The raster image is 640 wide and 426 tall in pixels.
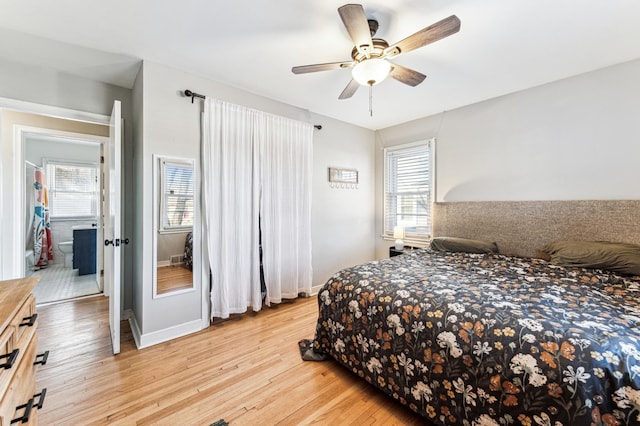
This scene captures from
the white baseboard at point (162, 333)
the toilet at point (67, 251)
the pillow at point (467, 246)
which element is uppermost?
the pillow at point (467, 246)

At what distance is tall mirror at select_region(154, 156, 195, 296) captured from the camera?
2.47m

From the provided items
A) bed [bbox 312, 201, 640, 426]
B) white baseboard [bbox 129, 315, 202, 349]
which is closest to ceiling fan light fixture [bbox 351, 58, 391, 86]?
bed [bbox 312, 201, 640, 426]

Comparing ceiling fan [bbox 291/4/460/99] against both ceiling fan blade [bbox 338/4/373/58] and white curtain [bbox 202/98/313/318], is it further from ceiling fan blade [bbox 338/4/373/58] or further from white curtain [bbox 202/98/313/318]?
white curtain [bbox 202/98/313/318]

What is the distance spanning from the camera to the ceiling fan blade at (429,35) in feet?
4.77

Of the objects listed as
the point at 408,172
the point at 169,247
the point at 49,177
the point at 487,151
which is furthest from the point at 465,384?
the point at 49,177

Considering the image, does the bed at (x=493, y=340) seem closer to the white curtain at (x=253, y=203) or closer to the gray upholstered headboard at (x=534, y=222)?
the gray upholstered headboard at (x=534, y=222)

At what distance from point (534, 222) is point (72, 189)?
7.96 m

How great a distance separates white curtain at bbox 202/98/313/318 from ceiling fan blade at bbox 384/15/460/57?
1.73 m

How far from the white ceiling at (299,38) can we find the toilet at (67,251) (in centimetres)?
383

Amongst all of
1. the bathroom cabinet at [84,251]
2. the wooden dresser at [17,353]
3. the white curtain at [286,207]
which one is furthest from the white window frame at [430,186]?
the bathroom cabinet at [84,251]

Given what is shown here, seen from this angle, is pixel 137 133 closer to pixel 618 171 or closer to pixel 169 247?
pixel 169 247

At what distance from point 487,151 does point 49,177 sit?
765 cm

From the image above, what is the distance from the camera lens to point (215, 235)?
8.99 ft

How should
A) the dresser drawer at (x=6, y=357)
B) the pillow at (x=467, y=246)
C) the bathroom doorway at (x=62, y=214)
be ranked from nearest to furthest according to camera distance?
1. the dresser drawer at (x=6, y=357)
2. the pillow at (x=467, y=246)
3. the bathroom doorway at (x=62, y=214)
